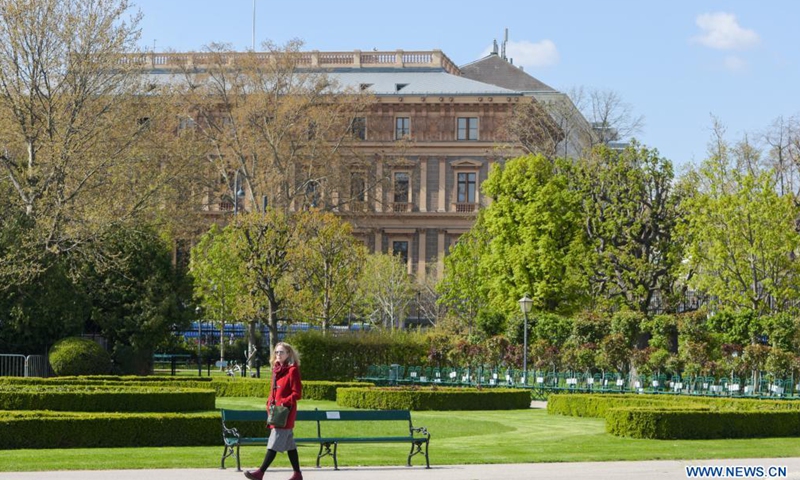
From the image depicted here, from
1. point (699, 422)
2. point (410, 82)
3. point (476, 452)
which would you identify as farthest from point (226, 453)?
point (410, 82)

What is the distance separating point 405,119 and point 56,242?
4348cm

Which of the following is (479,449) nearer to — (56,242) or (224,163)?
(56,242)

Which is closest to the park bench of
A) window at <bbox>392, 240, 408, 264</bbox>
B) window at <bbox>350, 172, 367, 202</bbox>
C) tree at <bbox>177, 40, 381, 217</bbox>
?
tree at <bbox>177, 40, 381, 217</bbox>

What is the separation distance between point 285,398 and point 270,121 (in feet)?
158

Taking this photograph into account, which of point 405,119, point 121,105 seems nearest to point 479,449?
point 121,105

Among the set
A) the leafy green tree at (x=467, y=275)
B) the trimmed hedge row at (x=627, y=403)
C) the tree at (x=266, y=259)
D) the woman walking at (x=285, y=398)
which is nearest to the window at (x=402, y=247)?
the leafy green tree at (x=467, y=275)

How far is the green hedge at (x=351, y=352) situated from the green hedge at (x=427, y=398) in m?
10.8

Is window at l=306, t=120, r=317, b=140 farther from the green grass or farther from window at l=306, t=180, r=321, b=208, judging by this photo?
the green grass

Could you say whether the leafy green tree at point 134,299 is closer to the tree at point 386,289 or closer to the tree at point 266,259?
the tree at point 266,259

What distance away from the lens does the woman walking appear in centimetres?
1516

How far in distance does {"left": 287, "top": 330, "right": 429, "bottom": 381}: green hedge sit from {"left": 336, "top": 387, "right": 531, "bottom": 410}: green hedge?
10.8m

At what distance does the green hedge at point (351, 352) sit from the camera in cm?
4406

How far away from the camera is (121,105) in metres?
47.5

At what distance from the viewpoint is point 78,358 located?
40188 millimetres
